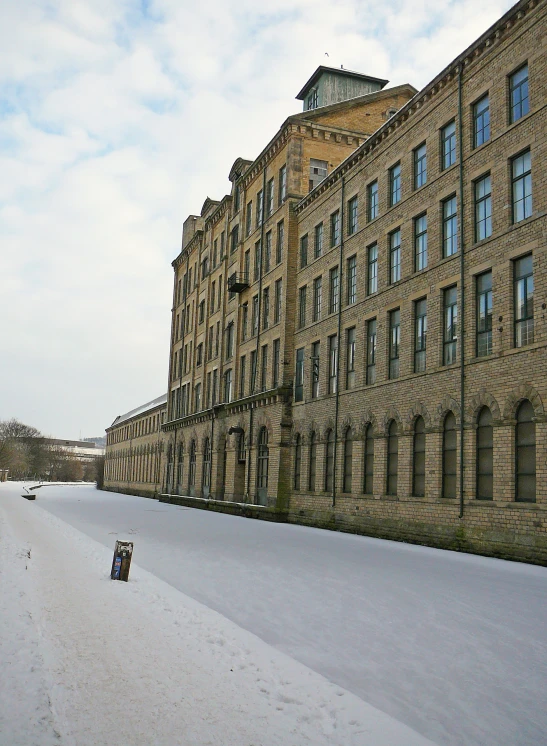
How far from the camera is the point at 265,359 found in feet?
119

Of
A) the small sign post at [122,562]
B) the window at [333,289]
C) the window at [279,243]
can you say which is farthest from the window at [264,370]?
the small sign post at [122,562]

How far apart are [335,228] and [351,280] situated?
3177 mm

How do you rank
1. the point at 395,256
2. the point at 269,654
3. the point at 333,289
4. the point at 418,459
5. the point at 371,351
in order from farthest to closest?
the point at 333,289
the point at 371,351
the point at 395,256
the point at 418,459
the point at 269,654

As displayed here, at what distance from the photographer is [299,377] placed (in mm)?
32062

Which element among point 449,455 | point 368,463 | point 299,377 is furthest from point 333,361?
point 449,455

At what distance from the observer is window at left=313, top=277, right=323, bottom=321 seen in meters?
31.0

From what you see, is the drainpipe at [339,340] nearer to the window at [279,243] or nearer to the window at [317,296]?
the window at [317,296]

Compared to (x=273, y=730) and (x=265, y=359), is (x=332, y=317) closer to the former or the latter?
(x=265, y=359)

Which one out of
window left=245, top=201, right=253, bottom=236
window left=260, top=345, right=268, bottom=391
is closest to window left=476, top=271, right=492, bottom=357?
window left=260, top=345, right=268, bottom=391

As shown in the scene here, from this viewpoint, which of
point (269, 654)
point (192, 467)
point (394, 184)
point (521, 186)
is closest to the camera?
point (269, 654)

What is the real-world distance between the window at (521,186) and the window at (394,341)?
641cm

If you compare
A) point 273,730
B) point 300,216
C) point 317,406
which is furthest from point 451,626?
point 300,216

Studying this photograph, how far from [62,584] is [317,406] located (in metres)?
19.1

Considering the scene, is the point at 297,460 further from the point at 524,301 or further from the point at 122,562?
the point at 122,562
